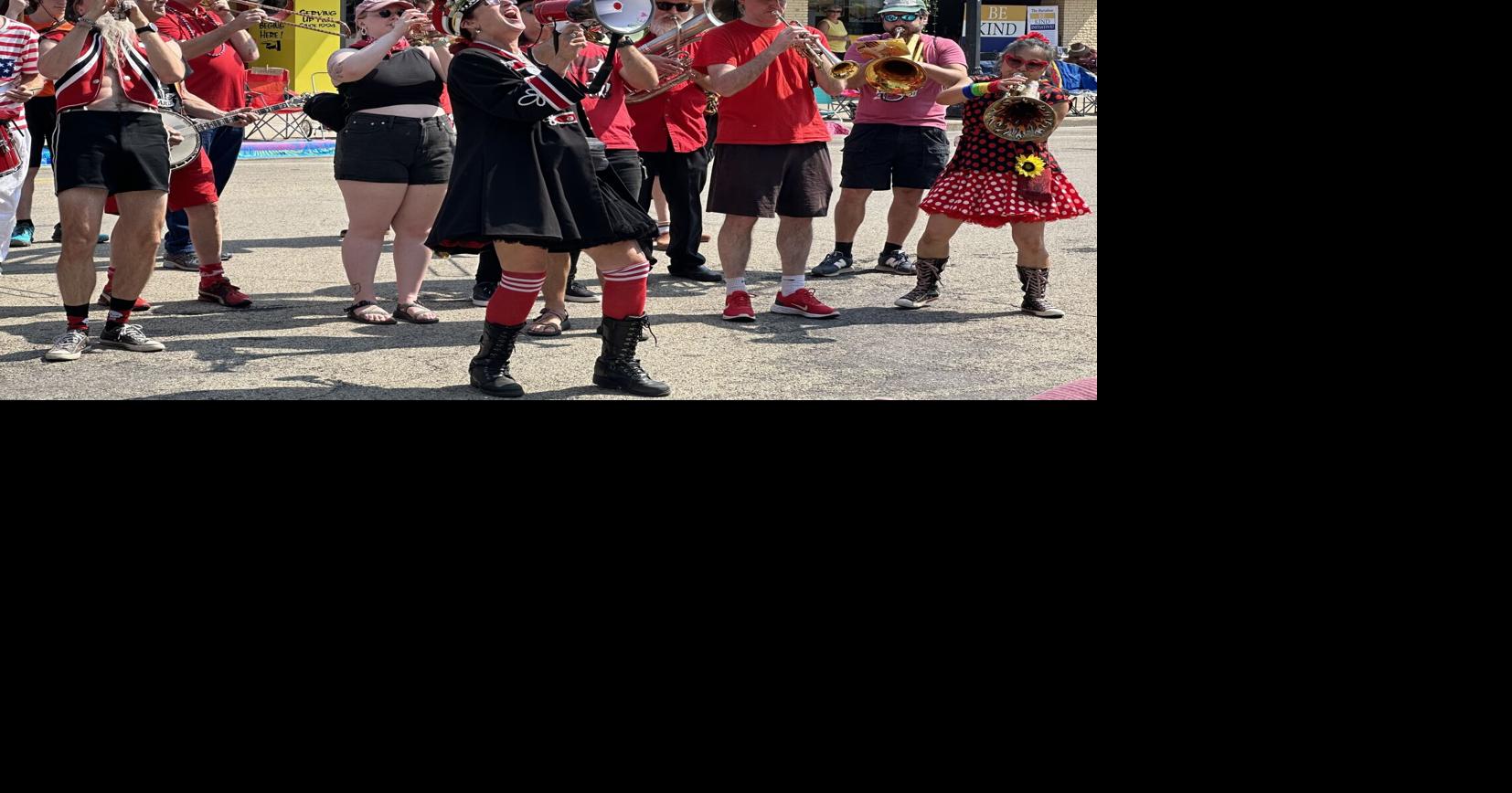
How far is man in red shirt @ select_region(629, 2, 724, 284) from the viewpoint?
695cm

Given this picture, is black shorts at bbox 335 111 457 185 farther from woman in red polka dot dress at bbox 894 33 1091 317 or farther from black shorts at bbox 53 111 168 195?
woman in red polka dot dress at bbox 894 33 1091 317

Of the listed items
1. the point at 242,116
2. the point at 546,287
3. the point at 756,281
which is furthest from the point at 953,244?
the point at 242,116

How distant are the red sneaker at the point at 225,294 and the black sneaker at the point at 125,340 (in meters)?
0.93

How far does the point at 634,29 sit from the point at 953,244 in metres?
4.28

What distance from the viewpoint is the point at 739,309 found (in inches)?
237

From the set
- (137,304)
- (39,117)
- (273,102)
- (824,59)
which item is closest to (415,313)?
(137,304)

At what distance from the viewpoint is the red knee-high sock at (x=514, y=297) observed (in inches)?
182

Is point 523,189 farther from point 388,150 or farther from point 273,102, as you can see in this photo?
point 273,102

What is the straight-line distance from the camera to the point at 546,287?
5762 mm

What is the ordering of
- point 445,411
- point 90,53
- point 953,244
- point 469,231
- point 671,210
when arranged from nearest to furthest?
point 445,411, point 469,231, point 90,53, point 671,210, point 953,244

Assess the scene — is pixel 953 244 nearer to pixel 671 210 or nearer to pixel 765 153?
pixel 671 210

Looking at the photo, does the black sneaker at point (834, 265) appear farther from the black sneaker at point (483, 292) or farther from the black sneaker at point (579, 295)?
the black sneaker at point (483, 292)

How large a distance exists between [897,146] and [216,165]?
10.7 feet

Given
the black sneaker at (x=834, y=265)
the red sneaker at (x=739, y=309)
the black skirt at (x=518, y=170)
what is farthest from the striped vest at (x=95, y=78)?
the black sneaker at (x=834, y=265)
